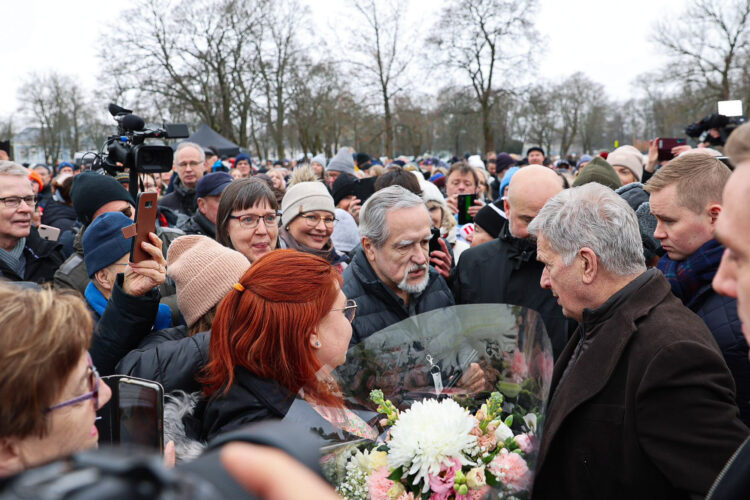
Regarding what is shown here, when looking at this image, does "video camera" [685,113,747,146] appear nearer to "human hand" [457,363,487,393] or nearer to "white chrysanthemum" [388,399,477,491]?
"human hand" [457,363,487,393]

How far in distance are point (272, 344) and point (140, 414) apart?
0.51 metres

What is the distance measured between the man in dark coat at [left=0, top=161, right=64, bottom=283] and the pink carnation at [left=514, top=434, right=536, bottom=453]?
364 cm

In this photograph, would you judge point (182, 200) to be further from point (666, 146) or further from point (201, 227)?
point (666, 146)

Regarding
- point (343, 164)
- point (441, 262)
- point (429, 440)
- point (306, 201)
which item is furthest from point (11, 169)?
point (343, 164)

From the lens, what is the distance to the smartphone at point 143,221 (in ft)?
8.21

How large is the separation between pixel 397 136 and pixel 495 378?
39.2 m

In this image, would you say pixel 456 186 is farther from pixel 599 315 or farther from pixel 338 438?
pixel 338 438

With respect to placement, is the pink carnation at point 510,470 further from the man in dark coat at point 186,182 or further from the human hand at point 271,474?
the man in dark coat at point 186,182

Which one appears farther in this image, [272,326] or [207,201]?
[207,201]

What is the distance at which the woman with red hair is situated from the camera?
2.18 metres

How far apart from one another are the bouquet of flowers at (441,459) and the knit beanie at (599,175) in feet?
12.3

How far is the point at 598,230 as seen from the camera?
2.51 m

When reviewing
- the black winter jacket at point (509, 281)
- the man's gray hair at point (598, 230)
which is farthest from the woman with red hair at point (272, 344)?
the black winter jacket at point (509, 281)

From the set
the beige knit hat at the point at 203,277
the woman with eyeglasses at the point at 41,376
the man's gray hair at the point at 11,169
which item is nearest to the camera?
the woman with eyeglasses at the point at 41,376
